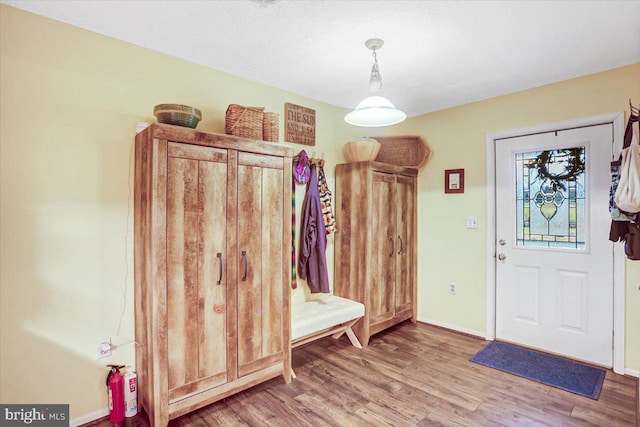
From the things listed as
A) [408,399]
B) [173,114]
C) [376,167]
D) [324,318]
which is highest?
[173,114]

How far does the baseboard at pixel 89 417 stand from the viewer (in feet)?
6.56

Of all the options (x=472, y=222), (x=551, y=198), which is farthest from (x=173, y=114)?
(x=551, y=198)

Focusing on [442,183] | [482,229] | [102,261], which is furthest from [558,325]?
[102,261]

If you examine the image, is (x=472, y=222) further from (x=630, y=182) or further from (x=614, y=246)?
(x=630, y=182)

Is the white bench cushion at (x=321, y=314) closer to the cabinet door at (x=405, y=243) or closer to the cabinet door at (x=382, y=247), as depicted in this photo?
the cabinet door at (x=382, y=247)

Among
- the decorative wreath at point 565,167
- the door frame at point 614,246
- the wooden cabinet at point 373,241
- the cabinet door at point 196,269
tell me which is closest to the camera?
the cabinet door at point 196,269

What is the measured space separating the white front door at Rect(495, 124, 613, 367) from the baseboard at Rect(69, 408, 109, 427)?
3390 mm

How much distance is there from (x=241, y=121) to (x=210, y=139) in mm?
331

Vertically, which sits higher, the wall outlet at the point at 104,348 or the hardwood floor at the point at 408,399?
the wall outlet at the point at 104,348

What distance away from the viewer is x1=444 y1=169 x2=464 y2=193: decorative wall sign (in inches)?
137

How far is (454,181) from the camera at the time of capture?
3.54 metres

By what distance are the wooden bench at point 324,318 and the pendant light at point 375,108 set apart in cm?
164

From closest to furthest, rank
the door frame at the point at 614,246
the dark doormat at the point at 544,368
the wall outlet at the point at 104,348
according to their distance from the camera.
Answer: the wall outlet at the point at 104,348
the dark doormat at the point at 544,368
the door frame at the point at 614,246

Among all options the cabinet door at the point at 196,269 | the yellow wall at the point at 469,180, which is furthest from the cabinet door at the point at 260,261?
the yellow wall at the point at 469,180
